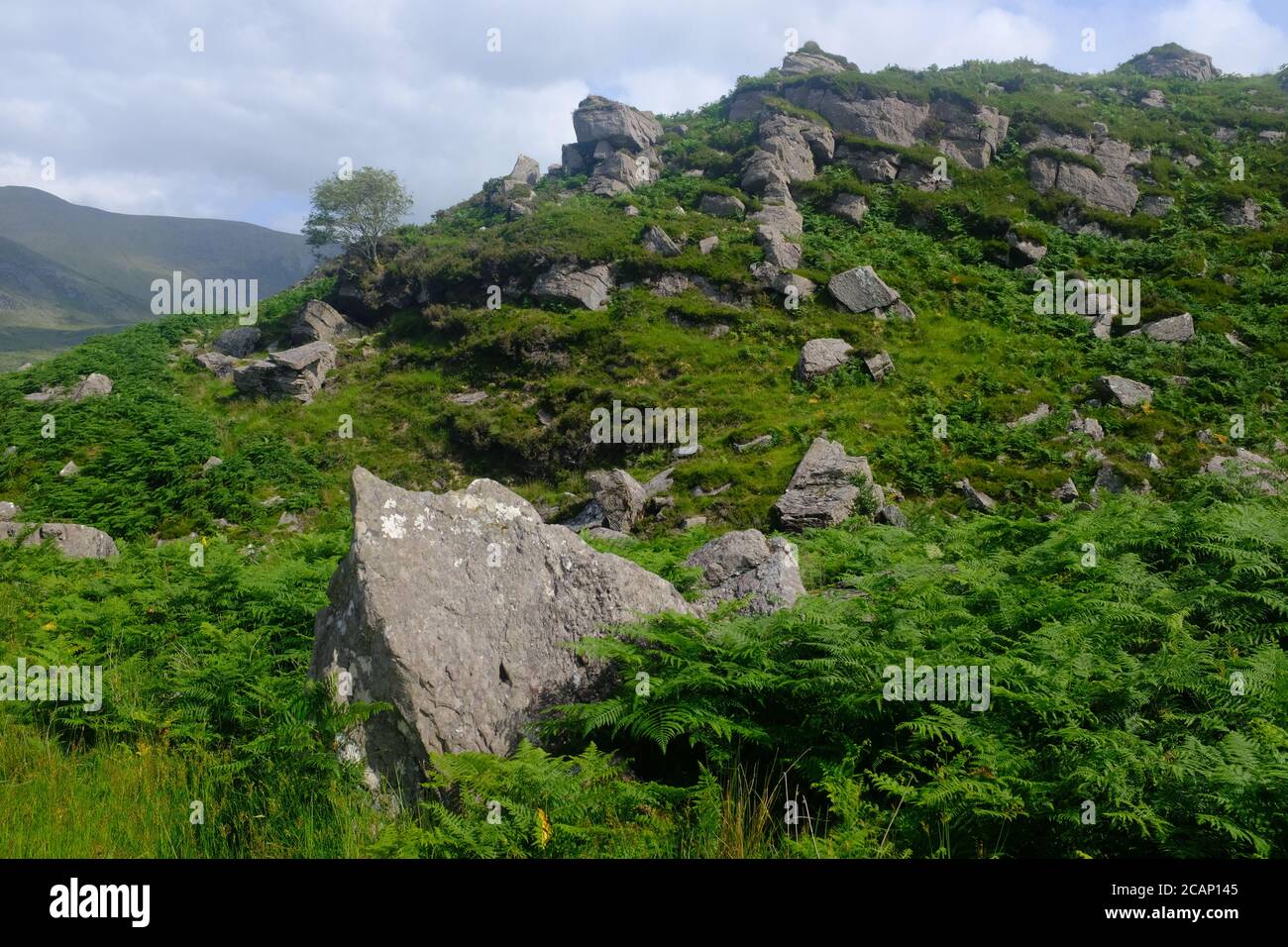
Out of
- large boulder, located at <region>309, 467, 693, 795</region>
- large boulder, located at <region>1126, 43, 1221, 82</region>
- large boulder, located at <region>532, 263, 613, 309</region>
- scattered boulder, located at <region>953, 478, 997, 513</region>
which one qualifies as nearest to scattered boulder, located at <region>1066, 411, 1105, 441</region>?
scattered boulder, located at <region>953, 478, 997, 513</region>

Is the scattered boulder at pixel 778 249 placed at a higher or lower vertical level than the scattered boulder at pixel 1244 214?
lower

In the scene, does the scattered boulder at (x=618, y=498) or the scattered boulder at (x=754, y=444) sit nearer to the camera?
the scattered boulder at (x=618, y=498)

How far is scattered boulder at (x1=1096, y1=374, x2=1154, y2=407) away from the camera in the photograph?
22.8 meters

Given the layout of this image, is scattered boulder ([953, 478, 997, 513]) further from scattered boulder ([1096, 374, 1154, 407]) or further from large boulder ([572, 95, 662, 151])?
large boulder ([572, 95, 662, 151])

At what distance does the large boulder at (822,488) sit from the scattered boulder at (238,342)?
2887 cm

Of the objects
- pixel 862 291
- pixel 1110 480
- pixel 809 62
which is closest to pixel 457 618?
pixel 1110 480

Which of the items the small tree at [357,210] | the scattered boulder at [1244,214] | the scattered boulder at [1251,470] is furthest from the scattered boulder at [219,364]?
the scattered boulder at [1244,214]

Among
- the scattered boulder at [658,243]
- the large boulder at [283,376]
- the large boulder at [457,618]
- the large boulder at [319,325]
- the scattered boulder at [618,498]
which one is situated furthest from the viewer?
the large boulder at [319,325]

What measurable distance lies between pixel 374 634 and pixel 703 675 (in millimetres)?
2753

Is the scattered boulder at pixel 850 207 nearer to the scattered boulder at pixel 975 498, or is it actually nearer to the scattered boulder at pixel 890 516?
the scattered boulder at pixel 975 498

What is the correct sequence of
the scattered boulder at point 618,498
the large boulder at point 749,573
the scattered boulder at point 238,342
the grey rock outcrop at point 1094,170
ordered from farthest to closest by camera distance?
the grey rock outcrop at point 1094,170, the scattered boulder at point 238,342, the scattered boulder at point 618,498, the large boulder at point 749,573

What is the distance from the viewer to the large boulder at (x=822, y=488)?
58.9 ft

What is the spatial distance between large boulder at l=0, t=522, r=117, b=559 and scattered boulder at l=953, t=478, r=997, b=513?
21.3m
